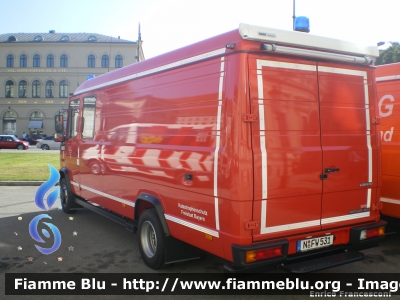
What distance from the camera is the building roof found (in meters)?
58.8

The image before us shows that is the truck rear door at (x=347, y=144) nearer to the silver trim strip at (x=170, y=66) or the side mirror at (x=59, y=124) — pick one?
the silver trim strip at (x=170, y=66)

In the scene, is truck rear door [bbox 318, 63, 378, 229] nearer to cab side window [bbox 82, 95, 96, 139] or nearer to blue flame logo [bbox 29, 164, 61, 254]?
blue flame logo [bbox 29, 164, 61, 254]

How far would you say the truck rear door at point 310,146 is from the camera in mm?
3928

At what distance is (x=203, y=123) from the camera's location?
4.24 meters

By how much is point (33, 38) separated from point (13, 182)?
55.2m

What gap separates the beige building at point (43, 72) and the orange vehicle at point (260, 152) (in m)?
54.8

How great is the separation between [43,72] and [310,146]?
6085 cm

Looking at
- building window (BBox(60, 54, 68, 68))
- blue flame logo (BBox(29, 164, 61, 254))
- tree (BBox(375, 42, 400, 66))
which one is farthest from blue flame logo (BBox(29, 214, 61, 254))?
building window (BBox(60, 54, 68, 68))

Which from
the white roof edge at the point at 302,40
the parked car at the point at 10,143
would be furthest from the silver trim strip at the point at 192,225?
the parked car at the point at 10,143

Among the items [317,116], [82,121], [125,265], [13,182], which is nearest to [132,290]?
[125,265]

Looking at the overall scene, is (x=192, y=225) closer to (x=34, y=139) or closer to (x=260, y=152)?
(x=260, y=152)

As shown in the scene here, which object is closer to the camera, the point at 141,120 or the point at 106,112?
the point at 141,120

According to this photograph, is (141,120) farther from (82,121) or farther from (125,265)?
(82,121)

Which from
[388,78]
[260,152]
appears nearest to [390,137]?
[388,78]
